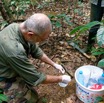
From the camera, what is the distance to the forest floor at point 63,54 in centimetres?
227

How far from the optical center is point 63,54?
9.02 ft

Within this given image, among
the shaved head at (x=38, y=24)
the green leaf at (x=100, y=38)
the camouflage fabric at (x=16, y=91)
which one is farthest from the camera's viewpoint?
the camouflage fabric at (x=16, y=91)

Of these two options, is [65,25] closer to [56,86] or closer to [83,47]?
[83,47]

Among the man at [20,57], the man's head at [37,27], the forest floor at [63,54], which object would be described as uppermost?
the man's head at [37,27]

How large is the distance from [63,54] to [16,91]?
39.4 inches

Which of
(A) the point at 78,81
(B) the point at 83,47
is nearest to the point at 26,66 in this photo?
(A) the point at 78,81

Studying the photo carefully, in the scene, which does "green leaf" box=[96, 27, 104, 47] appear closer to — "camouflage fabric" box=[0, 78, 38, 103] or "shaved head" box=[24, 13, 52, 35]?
"shaved head" box=[24, 13, 52, 35]

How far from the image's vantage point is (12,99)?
191cm

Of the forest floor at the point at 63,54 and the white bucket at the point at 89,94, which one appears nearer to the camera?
the white bucket at the point at 89,94

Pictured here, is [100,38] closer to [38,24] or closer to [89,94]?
[38,24]

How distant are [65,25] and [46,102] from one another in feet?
4.56

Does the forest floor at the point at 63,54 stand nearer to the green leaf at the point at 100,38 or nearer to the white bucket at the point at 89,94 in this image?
the white bucket at the point at 89,94

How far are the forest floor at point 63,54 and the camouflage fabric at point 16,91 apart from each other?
0.26 meters

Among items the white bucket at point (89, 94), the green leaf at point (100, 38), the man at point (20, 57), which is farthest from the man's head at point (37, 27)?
the white bucket at point (89, 94)
